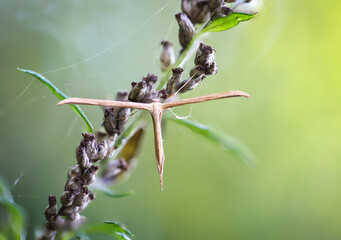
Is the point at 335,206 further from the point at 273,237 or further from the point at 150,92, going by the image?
the point at 150,92

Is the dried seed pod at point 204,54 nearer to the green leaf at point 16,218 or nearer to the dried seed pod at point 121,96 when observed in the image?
the dried seed pod at point 121,96

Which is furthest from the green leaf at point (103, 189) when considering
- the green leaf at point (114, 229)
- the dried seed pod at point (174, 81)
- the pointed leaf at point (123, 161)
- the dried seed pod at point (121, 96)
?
the dried seed pod at point (174, 81)

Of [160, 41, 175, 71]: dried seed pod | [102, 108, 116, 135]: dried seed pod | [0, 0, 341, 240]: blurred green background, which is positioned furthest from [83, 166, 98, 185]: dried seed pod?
[0, 0, 341, 240]: blurred green background

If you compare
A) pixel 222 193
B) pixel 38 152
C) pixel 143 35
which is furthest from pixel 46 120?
pixel 222 193

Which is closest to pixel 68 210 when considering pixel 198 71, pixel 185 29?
pixel 198 71

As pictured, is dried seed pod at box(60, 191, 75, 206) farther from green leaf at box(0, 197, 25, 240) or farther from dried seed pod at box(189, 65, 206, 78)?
dried seed pod at box(189, 65, 206, 78)

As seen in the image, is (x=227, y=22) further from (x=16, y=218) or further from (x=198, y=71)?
(x=16, y=218)
